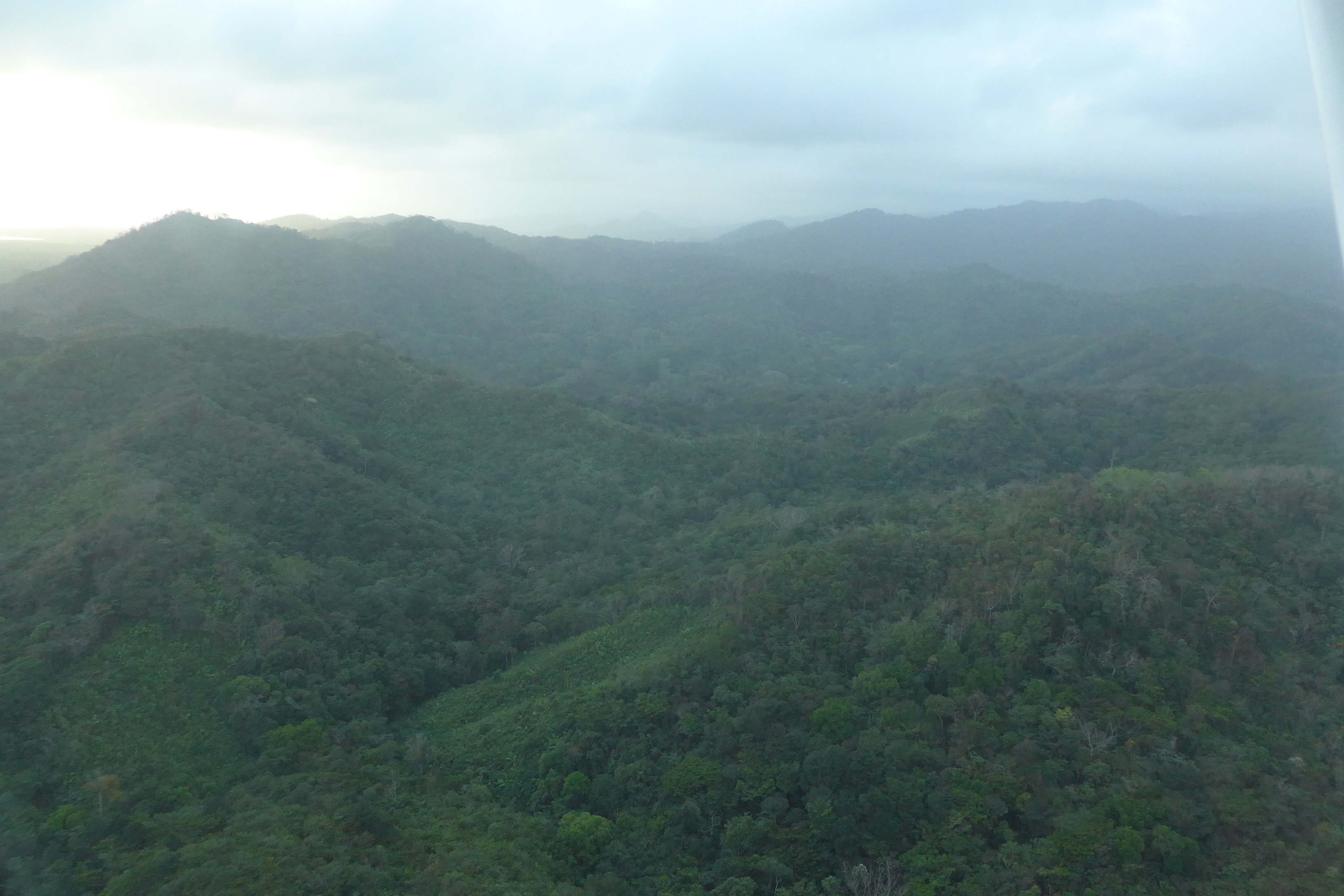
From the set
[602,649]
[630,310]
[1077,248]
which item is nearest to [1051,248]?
[1077,248]

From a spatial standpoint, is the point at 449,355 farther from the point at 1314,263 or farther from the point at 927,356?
the point at 1314,263

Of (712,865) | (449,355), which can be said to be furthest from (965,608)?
(449,355)

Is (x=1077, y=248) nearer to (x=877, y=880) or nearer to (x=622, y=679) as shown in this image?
(x=622, y=679)

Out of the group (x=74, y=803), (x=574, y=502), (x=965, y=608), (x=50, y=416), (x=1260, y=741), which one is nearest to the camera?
(x=74, y=803)

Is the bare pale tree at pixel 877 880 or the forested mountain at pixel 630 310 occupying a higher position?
the forested mountain at pixel 630 310

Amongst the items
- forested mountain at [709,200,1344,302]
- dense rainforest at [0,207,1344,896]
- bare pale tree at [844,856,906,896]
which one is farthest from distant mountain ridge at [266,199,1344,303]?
bare pale tree at [844,856,906,896]

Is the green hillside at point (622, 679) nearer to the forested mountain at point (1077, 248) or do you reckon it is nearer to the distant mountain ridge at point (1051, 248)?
the distant mountain ridge at point (1051, 248)

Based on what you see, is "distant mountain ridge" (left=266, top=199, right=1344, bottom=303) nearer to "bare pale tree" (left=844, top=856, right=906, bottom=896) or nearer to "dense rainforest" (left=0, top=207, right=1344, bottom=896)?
"dense rainforest" (left=0, top=207, right=1344, bottom=896)

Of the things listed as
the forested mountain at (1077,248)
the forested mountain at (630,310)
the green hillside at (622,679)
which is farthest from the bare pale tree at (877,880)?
the forested mountain at (1077,248)
